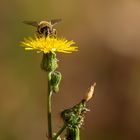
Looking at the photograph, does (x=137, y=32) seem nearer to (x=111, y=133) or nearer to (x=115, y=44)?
(x=115, y=44)

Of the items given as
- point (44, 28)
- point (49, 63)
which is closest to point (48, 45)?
point (49, 63)

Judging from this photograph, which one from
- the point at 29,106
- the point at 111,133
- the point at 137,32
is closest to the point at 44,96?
the point at 29,106

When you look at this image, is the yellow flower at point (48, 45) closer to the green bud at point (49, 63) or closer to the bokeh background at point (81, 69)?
the green bud at point (49, 63)

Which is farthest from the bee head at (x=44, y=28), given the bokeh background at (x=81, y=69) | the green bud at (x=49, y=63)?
the bokeh background at (x=81, y=69)

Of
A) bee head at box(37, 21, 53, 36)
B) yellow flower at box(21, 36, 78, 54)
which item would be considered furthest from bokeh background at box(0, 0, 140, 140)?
yellow flower at box(21, 36, 78, 54)

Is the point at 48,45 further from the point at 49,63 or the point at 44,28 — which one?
the point at 44,28
